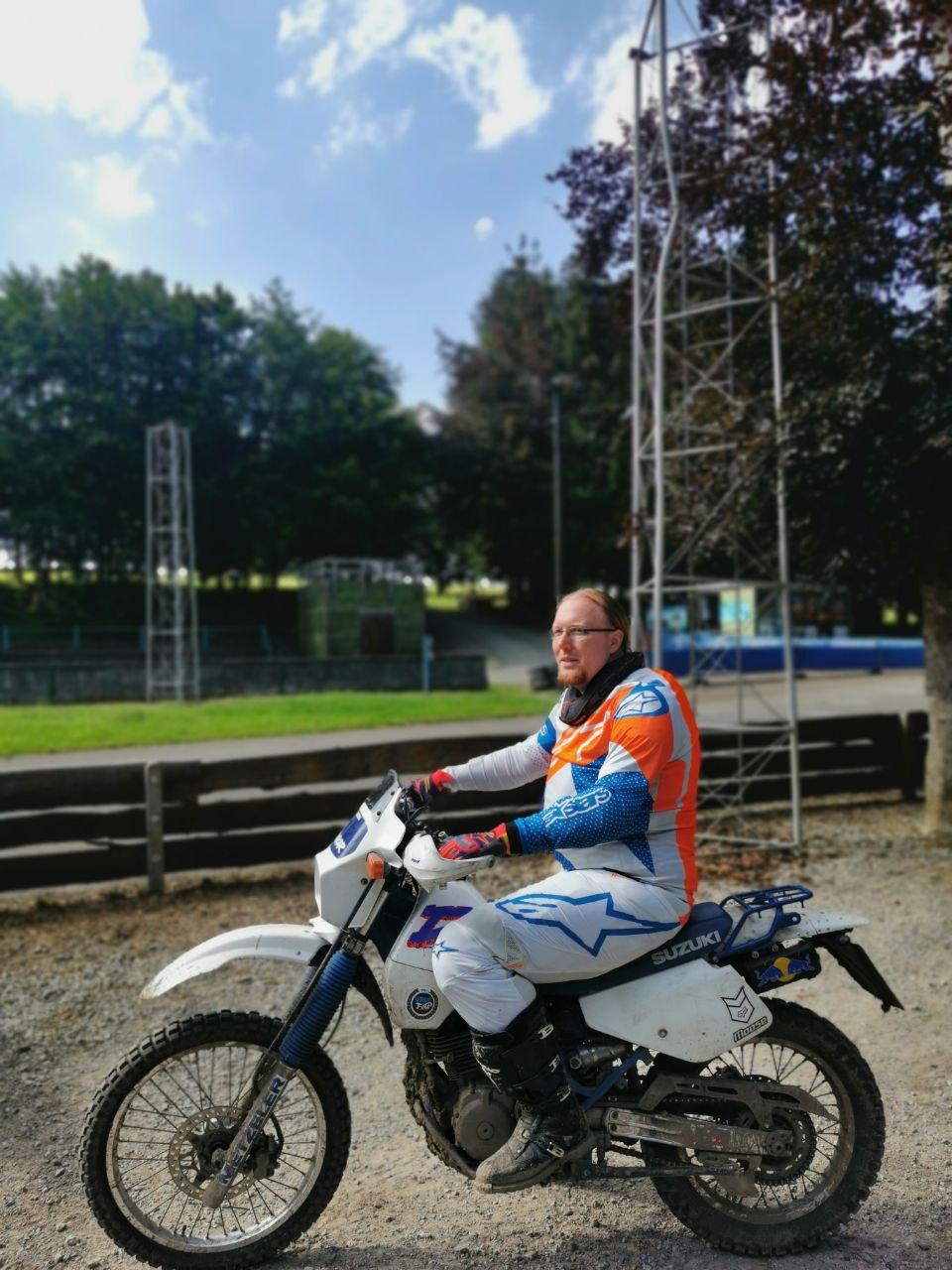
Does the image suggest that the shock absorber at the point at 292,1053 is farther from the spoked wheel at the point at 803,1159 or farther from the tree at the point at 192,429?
the tree at the point at 192,429

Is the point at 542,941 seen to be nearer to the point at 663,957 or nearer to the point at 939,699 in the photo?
the point at 663,957

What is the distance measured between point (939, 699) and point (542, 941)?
7055mm

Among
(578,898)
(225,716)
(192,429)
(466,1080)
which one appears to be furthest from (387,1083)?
(192,429)

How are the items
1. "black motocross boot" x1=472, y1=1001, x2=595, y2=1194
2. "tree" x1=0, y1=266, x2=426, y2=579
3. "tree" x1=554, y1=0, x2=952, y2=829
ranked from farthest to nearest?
"tree" x1=0, y1=266, x2=426, y2=579
"tree" x1=554, y1=0, x2=952, y2=829
"black motocross boot" x1=472, y1=1001, x2=595, y2=1194

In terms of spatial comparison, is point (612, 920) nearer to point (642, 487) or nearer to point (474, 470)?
point (642, 487)

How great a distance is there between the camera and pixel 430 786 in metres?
3.01

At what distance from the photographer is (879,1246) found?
303 centimetres

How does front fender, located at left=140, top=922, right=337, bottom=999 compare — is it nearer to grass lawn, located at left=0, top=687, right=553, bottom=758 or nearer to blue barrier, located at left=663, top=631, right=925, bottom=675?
grass lawn, located at left=0, top=687, right=553, bottom=758

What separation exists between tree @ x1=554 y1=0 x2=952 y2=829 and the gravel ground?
9.77ft

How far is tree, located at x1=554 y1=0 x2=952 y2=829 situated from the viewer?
7535 millimetres

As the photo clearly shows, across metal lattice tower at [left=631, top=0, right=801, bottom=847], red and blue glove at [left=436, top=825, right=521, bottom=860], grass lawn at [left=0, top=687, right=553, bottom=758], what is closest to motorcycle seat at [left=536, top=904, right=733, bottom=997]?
red and blue glove at [left=436, top=825, right=521, bottom=860]

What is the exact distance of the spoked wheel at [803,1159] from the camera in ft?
9.79

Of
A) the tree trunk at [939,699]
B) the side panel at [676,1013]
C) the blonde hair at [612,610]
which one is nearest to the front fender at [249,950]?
the side panel at [676,1013]

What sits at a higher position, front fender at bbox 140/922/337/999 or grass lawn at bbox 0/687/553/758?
front fender at bbox 140/922/337/999
